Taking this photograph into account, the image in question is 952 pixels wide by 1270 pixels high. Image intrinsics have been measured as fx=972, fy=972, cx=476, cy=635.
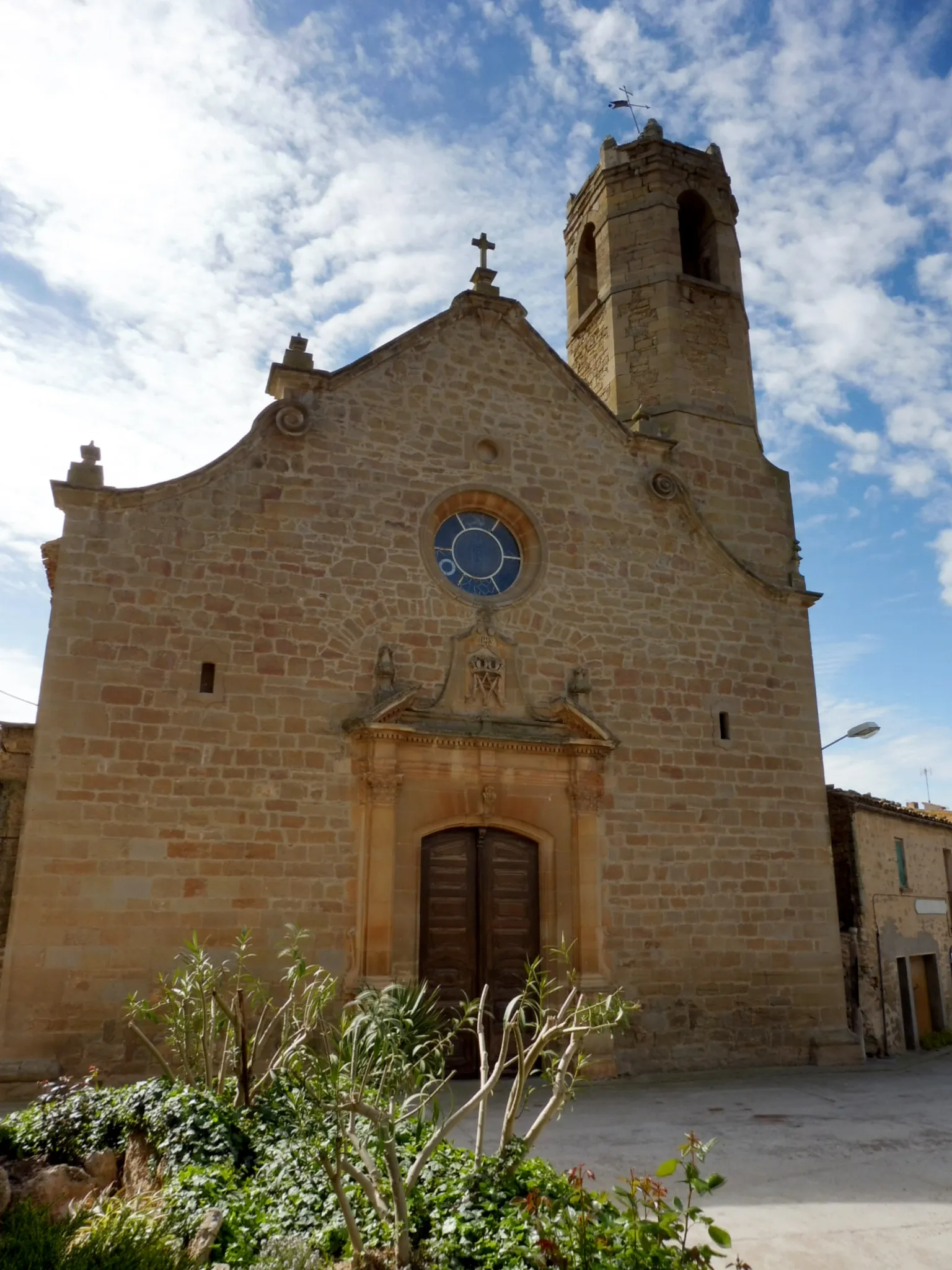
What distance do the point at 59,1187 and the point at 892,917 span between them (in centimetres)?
1287

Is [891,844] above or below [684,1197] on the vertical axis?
above

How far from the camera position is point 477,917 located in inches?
413

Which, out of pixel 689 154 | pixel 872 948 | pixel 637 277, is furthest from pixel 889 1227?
pixel 689 154

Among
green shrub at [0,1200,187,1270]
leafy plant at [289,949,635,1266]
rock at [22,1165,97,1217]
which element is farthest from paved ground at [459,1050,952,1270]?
green shrub at [0,1200,187,1270]

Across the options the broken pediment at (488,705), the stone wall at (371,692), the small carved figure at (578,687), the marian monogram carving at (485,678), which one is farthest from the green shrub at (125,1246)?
the small carved figure at (578,687)

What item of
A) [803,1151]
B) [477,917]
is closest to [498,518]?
[477,917]

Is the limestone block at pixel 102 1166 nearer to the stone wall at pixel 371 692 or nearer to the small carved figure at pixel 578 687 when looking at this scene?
the stone wall at pixel 371 692

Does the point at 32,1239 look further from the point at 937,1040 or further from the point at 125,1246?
the point at 937,1040

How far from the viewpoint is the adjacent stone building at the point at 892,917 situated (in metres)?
13.9

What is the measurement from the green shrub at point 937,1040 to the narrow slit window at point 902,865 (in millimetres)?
2280

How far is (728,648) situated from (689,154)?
8096 mm

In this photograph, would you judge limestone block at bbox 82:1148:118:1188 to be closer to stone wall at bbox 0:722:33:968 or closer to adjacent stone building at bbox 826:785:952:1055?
stone wall at bbox 0:722:33:968

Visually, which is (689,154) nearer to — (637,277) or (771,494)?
(637,277)

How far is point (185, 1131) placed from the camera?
5934 millimetres
